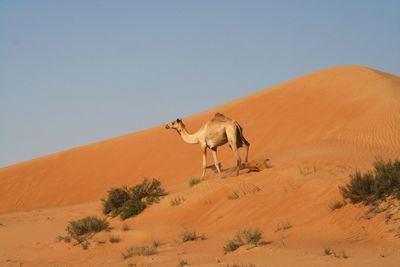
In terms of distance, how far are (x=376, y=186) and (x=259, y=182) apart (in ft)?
15.3

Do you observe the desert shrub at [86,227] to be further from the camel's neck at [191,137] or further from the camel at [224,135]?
the camel's neck at [191,137]

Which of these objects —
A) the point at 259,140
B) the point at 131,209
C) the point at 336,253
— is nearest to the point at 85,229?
the point at 131,209

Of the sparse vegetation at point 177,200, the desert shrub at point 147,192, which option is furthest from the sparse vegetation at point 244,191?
the desert shrub at point 147,192

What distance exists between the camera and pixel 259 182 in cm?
1697

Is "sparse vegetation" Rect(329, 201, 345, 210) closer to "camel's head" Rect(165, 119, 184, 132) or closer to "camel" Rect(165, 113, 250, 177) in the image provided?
"camel" Rect(165, 113, 250, 177)

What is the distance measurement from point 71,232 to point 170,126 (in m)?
6.91

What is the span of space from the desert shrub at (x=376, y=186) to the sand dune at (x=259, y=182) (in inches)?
13.7

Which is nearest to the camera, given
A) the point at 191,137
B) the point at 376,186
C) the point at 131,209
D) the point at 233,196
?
the point at 376,186

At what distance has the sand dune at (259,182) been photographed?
473 inches

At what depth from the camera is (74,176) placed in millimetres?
42750

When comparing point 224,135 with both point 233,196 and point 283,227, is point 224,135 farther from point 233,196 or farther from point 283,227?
point 283,227

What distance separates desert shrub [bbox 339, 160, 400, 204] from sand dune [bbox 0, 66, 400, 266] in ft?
1.14

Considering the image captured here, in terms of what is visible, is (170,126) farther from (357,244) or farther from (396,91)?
(396,91)

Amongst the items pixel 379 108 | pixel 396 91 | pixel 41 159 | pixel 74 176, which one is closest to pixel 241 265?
pixel 379 108
